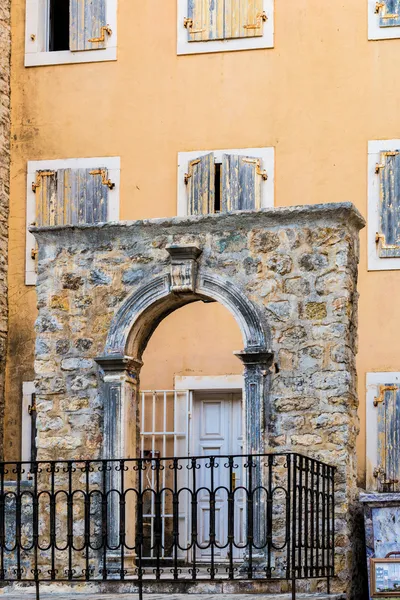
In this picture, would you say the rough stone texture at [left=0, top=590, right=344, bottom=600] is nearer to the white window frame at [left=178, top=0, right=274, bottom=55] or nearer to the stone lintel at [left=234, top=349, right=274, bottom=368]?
the stone lintel at [left=234, top=349, right=274, bottom=368]

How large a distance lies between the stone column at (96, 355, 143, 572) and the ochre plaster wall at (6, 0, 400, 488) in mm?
3955

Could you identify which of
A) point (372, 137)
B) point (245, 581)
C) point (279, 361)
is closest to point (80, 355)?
point (279, 361)

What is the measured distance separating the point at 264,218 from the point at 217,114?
4778 millimetres

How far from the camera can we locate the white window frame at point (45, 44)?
17188 mm

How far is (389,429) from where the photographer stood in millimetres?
15656

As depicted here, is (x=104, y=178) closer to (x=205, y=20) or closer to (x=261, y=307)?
(x=205, y=20)

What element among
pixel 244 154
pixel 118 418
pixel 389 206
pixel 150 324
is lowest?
pixel 118 418

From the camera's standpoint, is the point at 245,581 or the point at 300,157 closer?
the point at 245,581

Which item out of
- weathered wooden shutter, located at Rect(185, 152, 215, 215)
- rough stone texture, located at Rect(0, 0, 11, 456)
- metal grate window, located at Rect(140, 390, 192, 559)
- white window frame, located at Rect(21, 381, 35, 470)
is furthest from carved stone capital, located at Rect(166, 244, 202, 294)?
rough stone texture, located at Rect(0, 0, 11, 456)

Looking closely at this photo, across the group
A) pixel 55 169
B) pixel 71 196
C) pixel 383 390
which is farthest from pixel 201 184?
pixel 383 390

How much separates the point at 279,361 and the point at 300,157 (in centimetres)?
486

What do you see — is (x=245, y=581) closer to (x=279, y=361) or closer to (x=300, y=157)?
(x=279, y=361)

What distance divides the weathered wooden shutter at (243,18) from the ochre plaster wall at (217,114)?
0.22 meters

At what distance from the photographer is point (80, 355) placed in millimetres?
12602
